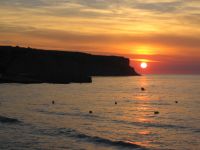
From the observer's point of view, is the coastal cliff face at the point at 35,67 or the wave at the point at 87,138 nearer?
the wave at the point at 87,138

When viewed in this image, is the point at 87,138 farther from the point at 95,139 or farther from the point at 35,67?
the point at 35,67

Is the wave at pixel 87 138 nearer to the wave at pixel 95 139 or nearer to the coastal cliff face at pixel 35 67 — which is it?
the wave at pixel 95 139

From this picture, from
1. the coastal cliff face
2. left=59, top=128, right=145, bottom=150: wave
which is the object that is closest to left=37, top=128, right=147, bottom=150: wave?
left=59, top=128, right=145, bottom=150: wave

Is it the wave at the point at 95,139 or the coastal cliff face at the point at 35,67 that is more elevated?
the coastal cliff face at the point at 35,67

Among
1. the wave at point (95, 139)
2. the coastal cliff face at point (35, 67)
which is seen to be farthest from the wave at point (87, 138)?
the coastal cliff face at point (35, 67)

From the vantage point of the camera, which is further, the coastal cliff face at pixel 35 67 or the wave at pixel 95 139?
the coastal cliff face at pixel 35 67

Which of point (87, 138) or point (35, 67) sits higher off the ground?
point (35, 67)

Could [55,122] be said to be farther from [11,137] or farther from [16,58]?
[16,58]

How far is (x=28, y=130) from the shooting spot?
98.9ft

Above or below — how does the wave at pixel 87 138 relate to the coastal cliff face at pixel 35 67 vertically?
below

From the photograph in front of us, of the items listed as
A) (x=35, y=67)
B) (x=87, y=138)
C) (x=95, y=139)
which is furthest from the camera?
(x=35, y=67)

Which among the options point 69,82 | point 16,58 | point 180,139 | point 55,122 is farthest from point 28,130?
point 16,58

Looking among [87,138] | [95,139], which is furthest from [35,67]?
[95,139]

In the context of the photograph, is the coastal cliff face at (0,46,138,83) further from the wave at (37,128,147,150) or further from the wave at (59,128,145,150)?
the wave at (59,128,145,150)
